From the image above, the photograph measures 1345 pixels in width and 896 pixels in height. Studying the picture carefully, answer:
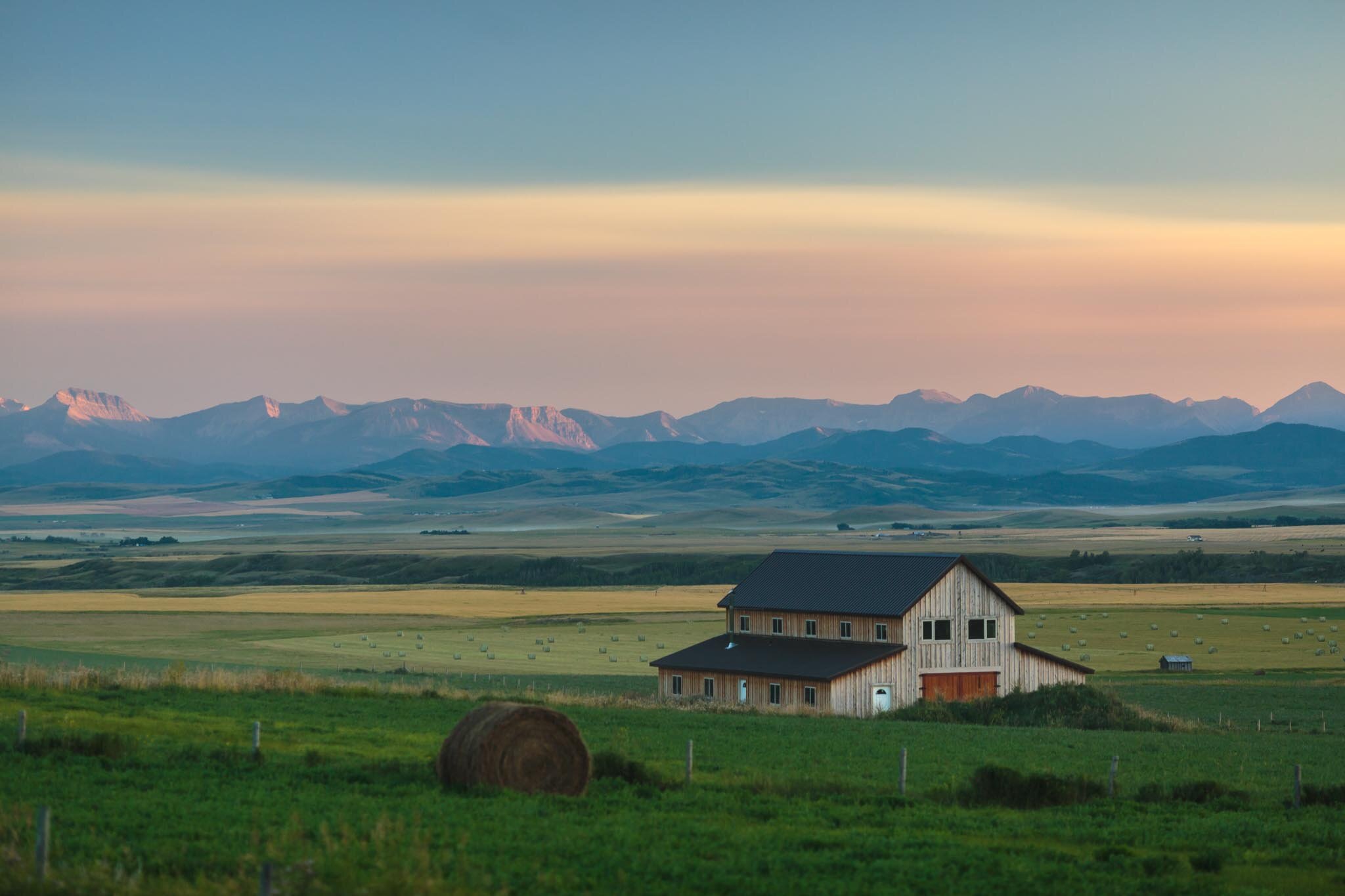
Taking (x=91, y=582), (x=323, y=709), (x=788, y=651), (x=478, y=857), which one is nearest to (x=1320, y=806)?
(x=478, y=857)

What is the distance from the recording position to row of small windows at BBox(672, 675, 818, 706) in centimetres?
4694

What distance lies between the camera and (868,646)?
4944cm

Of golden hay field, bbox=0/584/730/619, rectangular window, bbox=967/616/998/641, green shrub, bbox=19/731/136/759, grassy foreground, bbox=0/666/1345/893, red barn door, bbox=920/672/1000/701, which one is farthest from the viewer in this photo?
golden hay field, bbox=0/584/730/619

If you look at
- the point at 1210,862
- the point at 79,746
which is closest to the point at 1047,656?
the point at 1210,862

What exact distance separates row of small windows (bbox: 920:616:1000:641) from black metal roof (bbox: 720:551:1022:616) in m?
0.93

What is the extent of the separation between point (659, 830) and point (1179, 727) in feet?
84.1

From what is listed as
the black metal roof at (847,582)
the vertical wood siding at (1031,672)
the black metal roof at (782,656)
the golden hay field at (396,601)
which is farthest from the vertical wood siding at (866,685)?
the golden hay field at (396,601)

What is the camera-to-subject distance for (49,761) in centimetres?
2206

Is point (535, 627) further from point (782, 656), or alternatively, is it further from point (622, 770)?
point (622, 770)

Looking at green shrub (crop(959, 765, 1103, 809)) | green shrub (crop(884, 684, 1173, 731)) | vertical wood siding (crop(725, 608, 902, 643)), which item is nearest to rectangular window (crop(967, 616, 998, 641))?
vertical wood siding (crop(725, 608, 902, 643))

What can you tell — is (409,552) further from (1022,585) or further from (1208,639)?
(1208,639)

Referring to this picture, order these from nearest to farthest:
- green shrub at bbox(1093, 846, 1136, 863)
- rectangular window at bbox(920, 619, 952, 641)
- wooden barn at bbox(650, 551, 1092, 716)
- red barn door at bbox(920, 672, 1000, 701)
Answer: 1. green shrub at bbox(1093, 846, 1136, 863)
2. wooden barn at bbox(650, 551, 1092, 716)
3. red barn door at bbox(920, 672, 1000, 701)
4. rectangular window at bbox(920, 619, 952, 641)

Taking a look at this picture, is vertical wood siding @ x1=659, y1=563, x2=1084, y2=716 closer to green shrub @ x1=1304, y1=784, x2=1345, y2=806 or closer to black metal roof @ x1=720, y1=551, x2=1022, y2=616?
black metal roof @ x1=720, y1=551, x2=1022, y2=616

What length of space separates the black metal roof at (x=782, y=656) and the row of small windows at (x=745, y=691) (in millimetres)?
423
